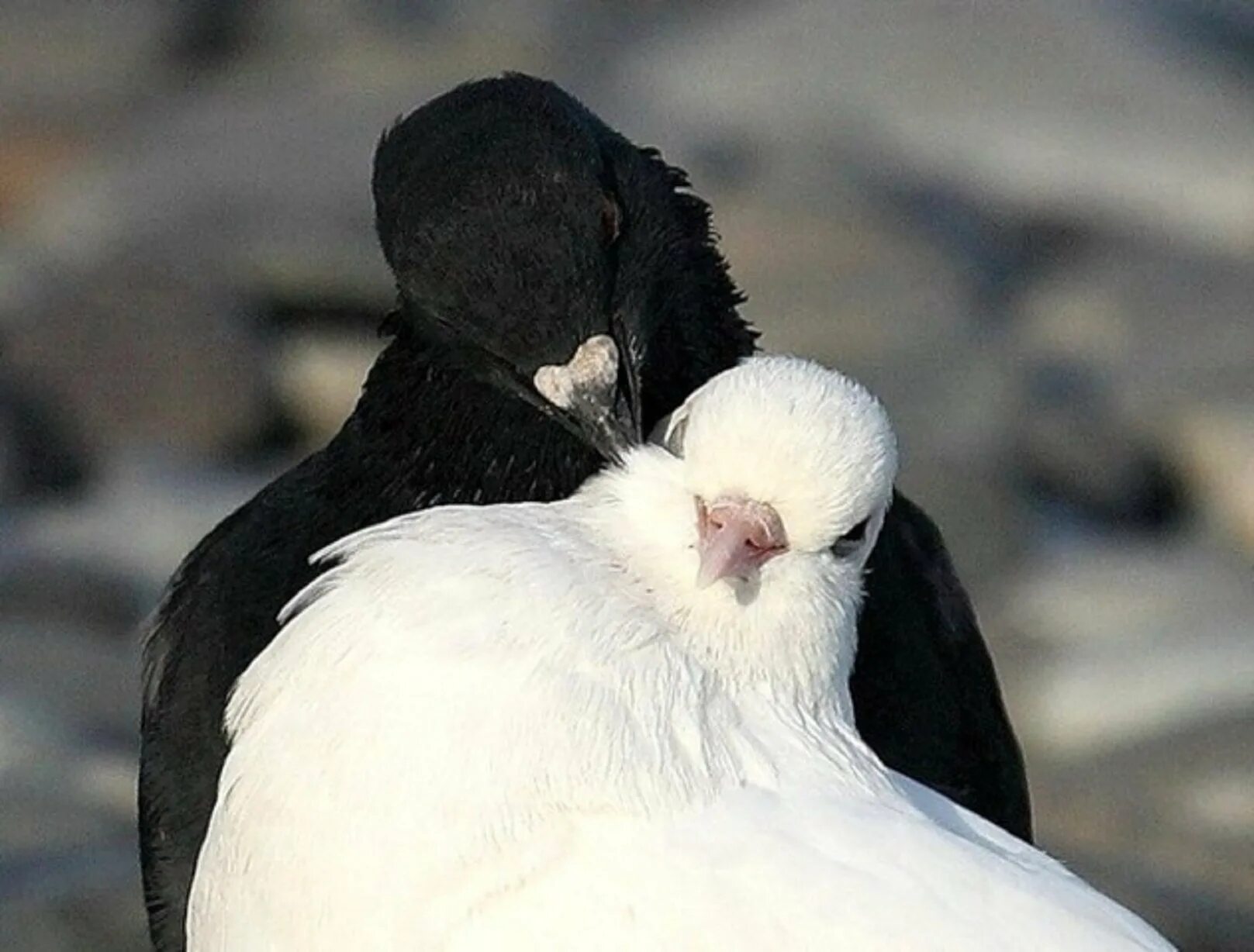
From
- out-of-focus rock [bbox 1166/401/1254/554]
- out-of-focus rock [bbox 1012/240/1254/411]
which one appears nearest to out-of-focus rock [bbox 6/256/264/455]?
out-of-focus rock [bbox 1012/240/1254/411]

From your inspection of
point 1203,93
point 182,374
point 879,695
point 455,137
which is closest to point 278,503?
point 455,137

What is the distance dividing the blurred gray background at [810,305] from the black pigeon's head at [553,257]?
340cm

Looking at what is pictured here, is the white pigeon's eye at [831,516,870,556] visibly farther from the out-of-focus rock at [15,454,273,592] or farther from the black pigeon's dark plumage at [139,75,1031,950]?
the out-of-focus rock at [15,454,273,592]

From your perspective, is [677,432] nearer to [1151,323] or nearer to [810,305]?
[810,305]

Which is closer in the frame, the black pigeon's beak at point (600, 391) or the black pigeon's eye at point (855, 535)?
the black pigeon's eye at point (855, 535)

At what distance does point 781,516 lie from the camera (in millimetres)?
5082

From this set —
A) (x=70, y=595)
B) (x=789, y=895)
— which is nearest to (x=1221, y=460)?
(x=70, y=595)

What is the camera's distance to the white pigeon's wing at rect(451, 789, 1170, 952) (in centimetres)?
471

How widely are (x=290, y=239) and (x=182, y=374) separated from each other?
1.33 meters

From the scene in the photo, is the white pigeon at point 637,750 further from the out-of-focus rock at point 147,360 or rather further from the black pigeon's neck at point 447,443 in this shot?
the out-of-focus rock at point 147,360

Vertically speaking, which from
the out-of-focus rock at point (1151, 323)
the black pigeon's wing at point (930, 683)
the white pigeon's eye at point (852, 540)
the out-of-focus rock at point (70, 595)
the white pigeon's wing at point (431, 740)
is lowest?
the out-of-focus rock at point (70, 595)

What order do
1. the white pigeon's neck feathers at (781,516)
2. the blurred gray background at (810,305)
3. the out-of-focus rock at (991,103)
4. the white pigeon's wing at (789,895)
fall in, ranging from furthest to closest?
the out-of-focus rock at (991,103), the blurred gray background at (810,305), the white pigeon's neck feathers at (781,516), the white pigeon's wing at (789,895)

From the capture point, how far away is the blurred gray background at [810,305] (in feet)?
37.5

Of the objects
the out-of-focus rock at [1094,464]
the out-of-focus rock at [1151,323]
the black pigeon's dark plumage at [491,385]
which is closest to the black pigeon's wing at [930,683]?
the black pigeon's dark plumage at [491,385]
